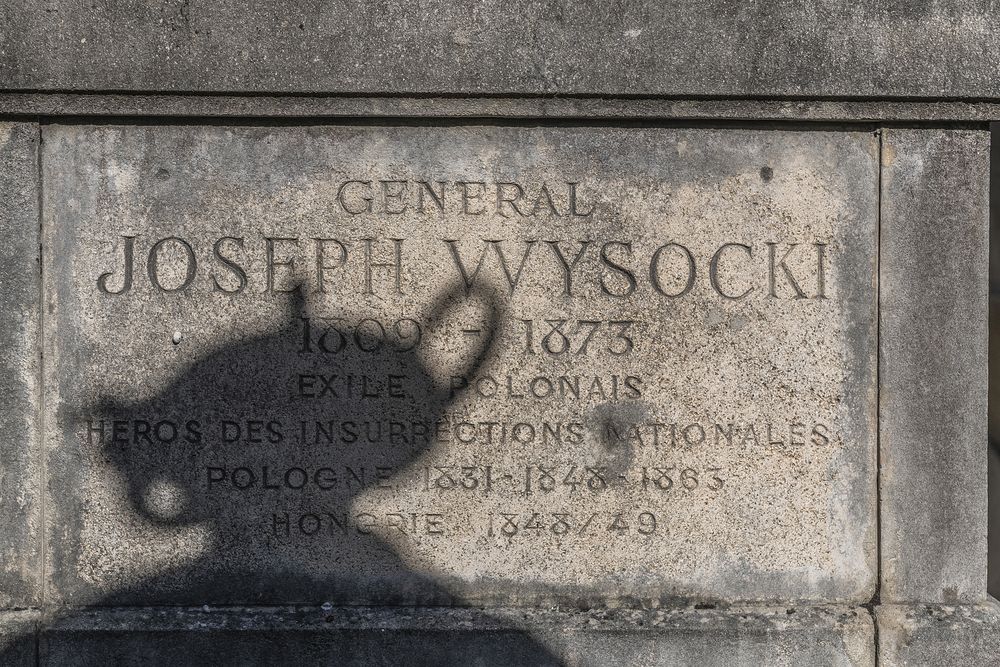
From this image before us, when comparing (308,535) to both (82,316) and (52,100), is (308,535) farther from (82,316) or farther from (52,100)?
(52,100)

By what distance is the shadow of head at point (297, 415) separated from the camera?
9.12ft

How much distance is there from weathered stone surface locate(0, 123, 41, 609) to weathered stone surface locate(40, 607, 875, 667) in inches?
9.7

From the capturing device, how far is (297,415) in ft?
9.17

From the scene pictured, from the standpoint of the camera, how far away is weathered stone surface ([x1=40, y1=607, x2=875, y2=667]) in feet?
8.93

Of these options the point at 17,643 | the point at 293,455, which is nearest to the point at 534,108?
the point at 293,455

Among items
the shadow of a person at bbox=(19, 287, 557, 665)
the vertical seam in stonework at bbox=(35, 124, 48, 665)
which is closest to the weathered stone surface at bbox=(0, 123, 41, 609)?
the vertical seam in stonework at bbox=(35, 124, 48, 665)

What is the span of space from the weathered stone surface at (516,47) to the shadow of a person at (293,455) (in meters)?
0.67

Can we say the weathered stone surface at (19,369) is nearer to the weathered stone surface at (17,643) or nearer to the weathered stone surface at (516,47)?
the weathered stone surface at (17,643)

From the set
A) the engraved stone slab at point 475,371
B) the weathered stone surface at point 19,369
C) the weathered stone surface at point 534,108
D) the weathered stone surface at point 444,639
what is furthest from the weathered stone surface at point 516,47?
the weathered stone surface at point 444,639

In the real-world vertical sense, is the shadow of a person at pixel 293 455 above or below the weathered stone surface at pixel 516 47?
below

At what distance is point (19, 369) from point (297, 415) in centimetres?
81

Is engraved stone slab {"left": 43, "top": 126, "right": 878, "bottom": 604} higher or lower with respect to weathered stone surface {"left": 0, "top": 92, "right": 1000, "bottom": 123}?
lower

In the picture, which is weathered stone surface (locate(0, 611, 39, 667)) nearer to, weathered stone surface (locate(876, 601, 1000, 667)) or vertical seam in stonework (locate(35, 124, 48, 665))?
vertical seam in stonework (locate(35, 124, 48, 665))

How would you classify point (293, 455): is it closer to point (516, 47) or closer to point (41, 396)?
point (41, 396)
